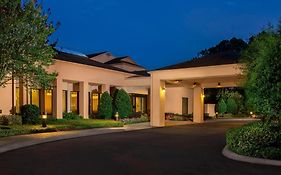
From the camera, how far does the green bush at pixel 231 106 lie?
4766 centimetres

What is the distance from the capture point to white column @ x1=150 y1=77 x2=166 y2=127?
2639 cm

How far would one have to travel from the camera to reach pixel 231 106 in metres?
47.7

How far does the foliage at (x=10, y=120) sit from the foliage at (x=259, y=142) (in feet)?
44.0

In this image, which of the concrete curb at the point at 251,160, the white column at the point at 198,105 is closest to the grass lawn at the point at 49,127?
the concrete curb at the point at 251,160

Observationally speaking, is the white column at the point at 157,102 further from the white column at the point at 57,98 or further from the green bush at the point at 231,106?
the green bush at the point at 231,106

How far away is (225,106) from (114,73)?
20.6 m

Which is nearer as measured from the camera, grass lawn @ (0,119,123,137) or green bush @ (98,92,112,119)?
grass lawn @ (0,119,123,137)

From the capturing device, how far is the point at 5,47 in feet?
47.4

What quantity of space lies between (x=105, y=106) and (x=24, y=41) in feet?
45.6

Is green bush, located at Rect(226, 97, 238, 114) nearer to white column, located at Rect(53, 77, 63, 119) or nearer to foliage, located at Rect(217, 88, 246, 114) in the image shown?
foliage, located at Rect(217, 88, 246, 114)

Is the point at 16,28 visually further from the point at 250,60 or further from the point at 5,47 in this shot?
the point at 250,60

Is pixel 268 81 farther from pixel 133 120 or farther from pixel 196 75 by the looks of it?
pixel 133 120

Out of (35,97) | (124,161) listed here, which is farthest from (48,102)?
(124,161)

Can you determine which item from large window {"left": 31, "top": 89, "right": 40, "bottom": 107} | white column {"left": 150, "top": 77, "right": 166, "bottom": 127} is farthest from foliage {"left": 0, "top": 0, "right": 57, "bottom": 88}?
white column {"left": 150, "top": 77, "right": 166, "bottom": 127}
